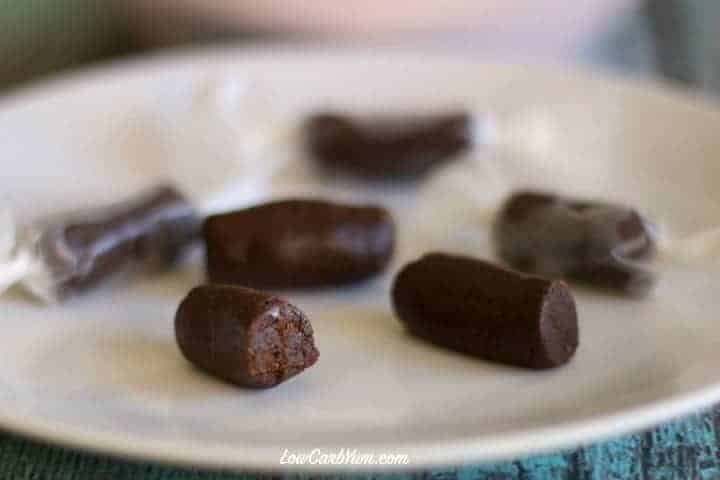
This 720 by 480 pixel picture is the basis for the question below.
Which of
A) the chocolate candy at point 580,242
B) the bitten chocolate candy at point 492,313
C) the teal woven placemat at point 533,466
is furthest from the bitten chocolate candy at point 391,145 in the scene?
the teal woven placemat at point 533,466

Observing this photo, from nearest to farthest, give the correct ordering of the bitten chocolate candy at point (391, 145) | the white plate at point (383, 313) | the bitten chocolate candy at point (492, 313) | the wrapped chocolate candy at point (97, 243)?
the white plate at point (383, 313) → the bitten chocolate candy at point (492, 313) → the wrapped chocolate candy at point (97, 243) → the bitten chocolate candy at point (391, 145)

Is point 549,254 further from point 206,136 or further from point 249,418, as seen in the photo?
point 206,136

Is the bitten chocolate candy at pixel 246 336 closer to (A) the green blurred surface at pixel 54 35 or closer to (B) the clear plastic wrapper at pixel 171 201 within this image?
(B) the clear plastic wrapper at pixel 171 201

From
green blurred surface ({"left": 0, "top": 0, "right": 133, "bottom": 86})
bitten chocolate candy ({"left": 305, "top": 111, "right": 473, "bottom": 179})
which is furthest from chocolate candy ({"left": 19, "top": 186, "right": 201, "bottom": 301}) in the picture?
green blurred surface ({"left": 0, "top": 0, "right": 133, "bottom": 86})

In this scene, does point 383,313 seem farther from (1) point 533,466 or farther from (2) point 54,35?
(2) point 54,35

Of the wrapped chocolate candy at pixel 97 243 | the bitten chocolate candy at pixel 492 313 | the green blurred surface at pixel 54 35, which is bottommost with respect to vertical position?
the green blurred surface at pixel 54 35

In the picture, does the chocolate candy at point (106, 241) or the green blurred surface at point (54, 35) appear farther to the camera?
the green blurred surface at point (54, 35)

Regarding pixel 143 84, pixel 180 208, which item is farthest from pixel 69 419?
pixel 143 84

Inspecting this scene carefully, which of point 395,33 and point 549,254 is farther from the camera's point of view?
point 395,33
